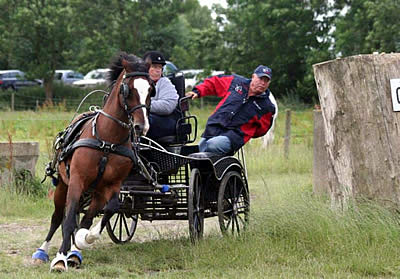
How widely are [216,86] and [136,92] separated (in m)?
2.04

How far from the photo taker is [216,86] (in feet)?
27.2

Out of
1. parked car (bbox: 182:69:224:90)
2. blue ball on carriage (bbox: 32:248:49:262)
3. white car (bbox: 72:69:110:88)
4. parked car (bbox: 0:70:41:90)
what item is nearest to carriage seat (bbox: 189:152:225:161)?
blue ball on carriage (bbox: 32:248:49:262)

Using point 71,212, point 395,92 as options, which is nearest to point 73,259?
point 71,212

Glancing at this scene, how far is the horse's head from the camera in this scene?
623 centimetres

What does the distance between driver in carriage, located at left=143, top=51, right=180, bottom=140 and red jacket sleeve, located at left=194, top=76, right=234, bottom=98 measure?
542 millimetres

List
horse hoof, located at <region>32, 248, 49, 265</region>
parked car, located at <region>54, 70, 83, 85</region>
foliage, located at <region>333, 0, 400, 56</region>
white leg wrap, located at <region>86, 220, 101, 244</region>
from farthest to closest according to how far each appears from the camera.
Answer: parked car, located at <region>54, 70, 83, 85</region> → foliage, located at <region>333, 0, 400, 56</region> → horse hoof, located at <region>32, 248, 49, 265</region> → white leg wrap, located at <region>86, 220, 101, 244</region>

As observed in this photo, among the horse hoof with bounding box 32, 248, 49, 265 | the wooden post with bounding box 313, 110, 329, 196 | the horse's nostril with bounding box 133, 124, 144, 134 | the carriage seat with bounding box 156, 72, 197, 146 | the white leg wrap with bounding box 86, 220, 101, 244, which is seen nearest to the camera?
the horse's nostril with bounding box 133, 124, 144, 134

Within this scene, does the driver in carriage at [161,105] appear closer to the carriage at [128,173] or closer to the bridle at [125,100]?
the carriage at [128,173]

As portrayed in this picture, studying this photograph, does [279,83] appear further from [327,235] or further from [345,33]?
[327,235]

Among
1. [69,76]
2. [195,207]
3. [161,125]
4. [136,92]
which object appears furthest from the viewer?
[69,76]

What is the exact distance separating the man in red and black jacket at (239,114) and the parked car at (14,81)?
3011 centimetres

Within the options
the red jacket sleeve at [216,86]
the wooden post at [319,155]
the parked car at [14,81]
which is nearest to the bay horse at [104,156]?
the red jacket sleeve at [216,86]

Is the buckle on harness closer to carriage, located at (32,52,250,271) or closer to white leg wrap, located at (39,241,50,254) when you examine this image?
carriage, located at (32,52,250,271)

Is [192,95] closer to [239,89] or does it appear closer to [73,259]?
[239,89]
